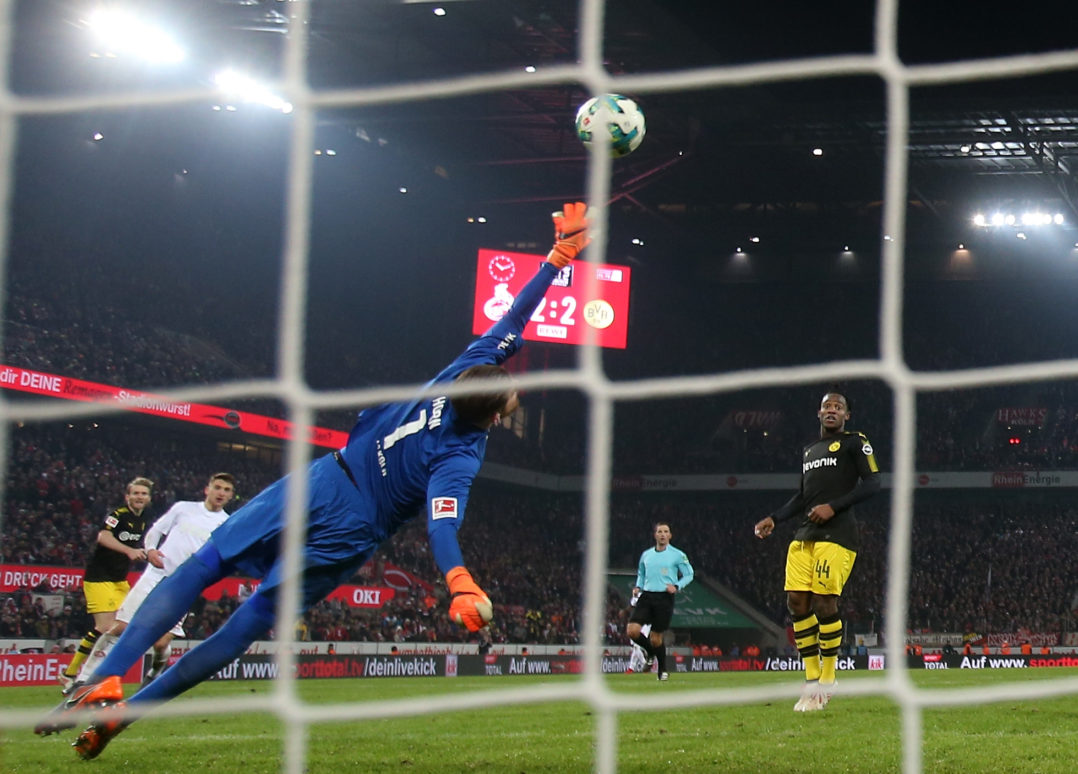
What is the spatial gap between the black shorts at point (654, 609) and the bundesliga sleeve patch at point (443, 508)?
824 cm

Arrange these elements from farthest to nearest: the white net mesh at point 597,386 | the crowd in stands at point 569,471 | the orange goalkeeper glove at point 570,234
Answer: the crowd in stands at point 569,471, the orange goalkeeper glove at point 570,234, the white net mesh at point 597,386

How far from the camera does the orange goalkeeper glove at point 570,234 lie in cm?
449

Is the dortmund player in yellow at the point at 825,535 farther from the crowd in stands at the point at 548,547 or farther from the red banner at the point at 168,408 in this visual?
the crowd in stands at the point at 548,547

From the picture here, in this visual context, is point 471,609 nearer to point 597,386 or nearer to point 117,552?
point 597,386

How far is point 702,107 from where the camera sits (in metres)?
24.9

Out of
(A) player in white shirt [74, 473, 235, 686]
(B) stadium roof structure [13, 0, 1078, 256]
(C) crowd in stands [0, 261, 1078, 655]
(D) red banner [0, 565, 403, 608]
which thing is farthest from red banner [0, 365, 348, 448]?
(A) player in white shirt [74, 473, 235, 686]

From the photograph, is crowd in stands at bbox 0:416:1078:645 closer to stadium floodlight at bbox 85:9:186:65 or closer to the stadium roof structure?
stadium floodlight at bbox 85:9:186:65

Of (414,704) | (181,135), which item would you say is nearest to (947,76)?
(414,704)

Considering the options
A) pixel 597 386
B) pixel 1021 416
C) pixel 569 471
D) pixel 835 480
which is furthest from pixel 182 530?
pixel 1021 416

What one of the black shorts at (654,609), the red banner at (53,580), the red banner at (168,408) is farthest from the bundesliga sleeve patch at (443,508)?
the red banner at (53,580)

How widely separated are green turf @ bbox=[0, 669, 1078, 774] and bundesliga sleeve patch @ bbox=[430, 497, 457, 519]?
120 centimetres

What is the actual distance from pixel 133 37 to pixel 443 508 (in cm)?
1722

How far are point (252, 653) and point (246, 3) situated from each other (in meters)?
9.88

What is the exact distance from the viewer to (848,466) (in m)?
7.07
